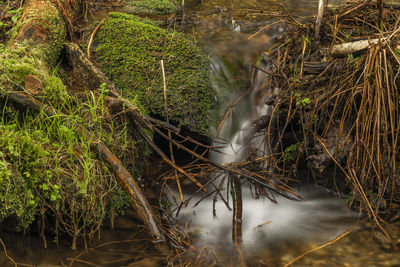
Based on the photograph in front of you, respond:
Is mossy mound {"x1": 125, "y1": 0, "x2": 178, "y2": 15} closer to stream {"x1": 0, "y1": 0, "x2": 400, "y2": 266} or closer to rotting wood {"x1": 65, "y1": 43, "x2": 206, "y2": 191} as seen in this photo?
stream {"x1": 0, "y1": 0, "x2": 400, "y2": 266}

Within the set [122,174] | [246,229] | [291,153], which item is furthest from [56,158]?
[291,153]

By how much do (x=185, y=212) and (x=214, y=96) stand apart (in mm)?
1368

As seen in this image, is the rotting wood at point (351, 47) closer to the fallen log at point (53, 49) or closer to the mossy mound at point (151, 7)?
the fallen log at point (53, 49)

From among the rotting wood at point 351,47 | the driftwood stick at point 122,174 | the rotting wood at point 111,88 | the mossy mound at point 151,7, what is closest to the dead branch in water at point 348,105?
the rotting wood at point 351,47

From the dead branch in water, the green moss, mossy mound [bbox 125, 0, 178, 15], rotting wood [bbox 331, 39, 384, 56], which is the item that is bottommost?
the dead branch in water

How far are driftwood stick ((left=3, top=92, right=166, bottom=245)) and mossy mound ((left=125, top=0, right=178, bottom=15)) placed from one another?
3451mm

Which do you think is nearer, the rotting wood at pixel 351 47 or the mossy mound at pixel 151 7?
the rotting wood at pixel 351 47

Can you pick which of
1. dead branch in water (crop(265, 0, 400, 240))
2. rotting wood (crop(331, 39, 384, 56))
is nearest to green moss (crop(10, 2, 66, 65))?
dead branch in water (crop(265, 0, 400, 240))

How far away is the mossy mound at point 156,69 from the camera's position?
12.7 feet

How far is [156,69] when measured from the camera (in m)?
4.19

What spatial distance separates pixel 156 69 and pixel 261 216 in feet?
6.25

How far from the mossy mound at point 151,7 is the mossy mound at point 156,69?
131 cm

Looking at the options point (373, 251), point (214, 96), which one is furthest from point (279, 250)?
point (214, 96)

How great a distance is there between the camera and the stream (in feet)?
9.07
